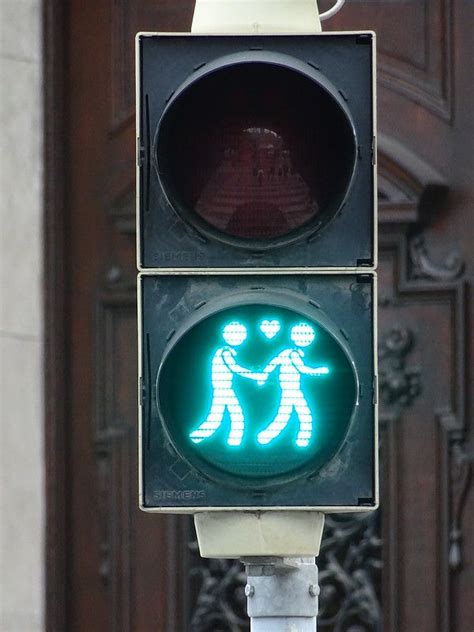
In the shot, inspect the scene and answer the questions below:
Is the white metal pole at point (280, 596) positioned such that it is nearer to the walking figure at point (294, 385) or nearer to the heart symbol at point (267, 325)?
the walking figure at point (294, 385)

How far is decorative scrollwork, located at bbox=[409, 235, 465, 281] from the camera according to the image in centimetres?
778

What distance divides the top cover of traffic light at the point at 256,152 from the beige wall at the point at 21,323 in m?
3.85

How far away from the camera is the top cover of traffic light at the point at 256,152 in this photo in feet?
13.3

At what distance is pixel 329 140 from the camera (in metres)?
4.13

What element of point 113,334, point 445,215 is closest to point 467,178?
point 445,215

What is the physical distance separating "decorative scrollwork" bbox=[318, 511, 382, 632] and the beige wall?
3.52 feet

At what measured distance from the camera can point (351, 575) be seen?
7793 mm

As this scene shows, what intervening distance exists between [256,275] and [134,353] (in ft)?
13.5

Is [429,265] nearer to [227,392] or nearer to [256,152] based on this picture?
[256,152]

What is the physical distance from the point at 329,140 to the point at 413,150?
377 cm

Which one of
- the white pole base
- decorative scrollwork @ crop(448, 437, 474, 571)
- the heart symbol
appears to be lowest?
decorative scrollwork @ crop(448, 437, 474, 571)

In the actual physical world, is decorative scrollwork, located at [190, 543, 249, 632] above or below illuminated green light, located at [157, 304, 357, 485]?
below

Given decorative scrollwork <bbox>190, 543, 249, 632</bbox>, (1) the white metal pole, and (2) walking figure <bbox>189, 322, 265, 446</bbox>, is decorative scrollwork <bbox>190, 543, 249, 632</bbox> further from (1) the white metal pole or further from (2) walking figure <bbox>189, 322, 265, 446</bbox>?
(2) walking figure <bbox>189, 322, 265, 446</bbox>

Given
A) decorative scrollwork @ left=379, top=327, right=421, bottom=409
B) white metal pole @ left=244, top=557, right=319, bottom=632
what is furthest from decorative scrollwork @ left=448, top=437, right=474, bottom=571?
white metal pole @ left=244, top=557, right=319, bottom=632
